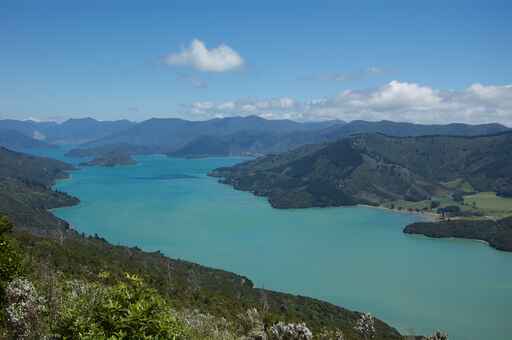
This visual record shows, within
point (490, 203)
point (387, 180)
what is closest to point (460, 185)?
point (387, 180)

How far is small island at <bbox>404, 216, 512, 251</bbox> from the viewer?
103 m

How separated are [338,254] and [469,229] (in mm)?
44059

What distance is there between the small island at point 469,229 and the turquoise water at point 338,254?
3.61 metres

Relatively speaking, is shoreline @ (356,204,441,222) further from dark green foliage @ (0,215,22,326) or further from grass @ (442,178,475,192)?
dark green foliage @ (0,215,22,326)

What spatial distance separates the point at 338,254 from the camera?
8862cm

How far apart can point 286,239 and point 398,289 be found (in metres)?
35.6

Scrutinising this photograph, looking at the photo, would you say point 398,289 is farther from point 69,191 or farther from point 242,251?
point 69,191

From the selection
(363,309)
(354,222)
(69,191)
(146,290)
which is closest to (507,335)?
(363,309)

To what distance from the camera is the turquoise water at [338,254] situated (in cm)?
6122

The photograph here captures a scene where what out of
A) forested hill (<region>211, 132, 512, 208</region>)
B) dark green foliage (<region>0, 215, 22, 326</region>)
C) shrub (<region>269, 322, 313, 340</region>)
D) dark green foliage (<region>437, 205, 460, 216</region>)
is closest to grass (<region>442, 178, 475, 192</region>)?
forested hill (<region>211, 132, 512, 208</region>)

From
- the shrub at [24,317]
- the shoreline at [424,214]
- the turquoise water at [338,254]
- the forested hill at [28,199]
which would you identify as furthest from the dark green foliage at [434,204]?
the shrub at [24,317]

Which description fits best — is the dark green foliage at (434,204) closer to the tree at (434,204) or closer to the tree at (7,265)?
the tree at (434,204)

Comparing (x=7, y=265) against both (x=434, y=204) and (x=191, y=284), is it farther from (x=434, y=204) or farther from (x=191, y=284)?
(x=434, y=204)

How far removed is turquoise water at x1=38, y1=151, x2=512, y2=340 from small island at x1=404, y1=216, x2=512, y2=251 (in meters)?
3.61
